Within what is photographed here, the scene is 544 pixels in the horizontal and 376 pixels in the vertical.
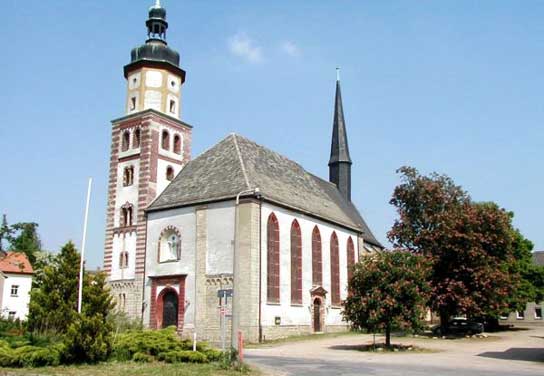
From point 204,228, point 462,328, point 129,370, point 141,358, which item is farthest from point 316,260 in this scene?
point 129,370

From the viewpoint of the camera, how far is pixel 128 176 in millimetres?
41406

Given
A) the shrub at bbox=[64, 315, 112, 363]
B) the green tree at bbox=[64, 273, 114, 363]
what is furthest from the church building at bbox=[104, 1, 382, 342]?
the shrub at bbox=[64, 315, 112, 363]

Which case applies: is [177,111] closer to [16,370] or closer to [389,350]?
[389,350]

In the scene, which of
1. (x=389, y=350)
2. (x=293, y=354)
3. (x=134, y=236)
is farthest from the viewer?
(x=134, y=236)

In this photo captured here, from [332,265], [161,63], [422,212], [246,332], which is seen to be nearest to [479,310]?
[422,212]

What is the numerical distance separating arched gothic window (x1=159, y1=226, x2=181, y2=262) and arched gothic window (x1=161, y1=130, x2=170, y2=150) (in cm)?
717

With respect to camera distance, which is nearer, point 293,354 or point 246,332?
point 293,354

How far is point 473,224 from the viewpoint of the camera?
3688cm

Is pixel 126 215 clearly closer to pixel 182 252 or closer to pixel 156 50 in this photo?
pixel 182 252

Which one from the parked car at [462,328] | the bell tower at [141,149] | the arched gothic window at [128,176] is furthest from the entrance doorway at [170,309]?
the parked car at [462,328]

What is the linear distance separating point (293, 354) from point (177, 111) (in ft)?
79.4

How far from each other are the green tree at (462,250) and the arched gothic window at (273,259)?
8913mm

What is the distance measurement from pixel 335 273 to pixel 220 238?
40.3 feet

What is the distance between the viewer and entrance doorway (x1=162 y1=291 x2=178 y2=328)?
36.1 m
